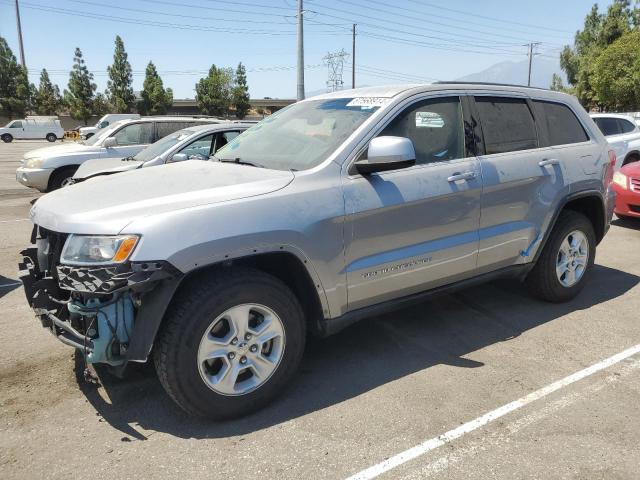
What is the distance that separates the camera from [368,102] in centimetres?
355

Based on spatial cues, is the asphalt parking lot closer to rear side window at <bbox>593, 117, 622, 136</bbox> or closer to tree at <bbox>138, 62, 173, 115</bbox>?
rear side window at <bbox>593, 117, 622, 136</bbox>

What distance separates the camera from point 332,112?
3.68 meters

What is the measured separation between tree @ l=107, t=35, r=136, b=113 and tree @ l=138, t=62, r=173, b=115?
171 cm

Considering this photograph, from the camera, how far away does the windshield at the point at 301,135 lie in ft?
10.9

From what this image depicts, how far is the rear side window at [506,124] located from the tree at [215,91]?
62711mm

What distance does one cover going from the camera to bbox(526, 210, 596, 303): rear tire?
4.44 m

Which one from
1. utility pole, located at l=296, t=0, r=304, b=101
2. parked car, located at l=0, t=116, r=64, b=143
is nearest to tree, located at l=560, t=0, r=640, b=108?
utility pole, located at l=296, t=0, r=304, b=101

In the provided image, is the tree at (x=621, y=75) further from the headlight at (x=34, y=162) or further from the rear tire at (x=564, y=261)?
the headlight at (x=34, y=162)

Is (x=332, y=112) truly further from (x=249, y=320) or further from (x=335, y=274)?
(x=249, y=320)

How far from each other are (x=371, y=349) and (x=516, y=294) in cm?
190

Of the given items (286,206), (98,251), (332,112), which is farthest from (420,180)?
(98,251)

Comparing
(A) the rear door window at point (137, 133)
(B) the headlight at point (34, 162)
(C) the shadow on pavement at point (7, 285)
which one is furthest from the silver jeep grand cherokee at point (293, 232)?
(B) the headlight at point (34, 162)

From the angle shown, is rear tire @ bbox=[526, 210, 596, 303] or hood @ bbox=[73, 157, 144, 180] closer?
rear tire @ bbox=[526, 210, 596, 303]

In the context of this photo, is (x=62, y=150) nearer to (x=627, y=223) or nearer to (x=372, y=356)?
(x=372, y=356)
